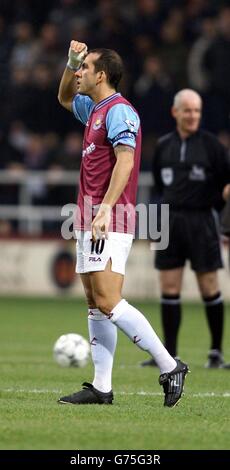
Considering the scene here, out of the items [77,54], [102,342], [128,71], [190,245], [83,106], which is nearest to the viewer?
[102,342]

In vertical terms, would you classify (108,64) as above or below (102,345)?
above

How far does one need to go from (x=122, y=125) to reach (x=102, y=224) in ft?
2.15

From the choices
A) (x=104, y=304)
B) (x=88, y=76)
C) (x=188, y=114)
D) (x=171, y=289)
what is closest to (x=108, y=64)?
(x=88, y=76)

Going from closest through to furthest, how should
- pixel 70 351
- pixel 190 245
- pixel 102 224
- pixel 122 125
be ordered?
1. pixel 102 224
2. pixel 122 125
3. pixel 70 351
4. pixel 190 245

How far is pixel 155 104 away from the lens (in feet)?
58.9

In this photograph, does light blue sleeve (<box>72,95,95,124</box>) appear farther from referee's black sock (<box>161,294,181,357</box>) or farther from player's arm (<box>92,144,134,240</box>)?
referee's black sock (<box>161,294,181,357</box>)

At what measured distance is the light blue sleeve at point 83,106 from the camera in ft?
25.4

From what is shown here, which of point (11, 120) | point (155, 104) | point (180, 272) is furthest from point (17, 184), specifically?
point (180, 272)

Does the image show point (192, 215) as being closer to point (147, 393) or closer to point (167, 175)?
point (167, 175)

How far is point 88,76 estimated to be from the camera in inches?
291

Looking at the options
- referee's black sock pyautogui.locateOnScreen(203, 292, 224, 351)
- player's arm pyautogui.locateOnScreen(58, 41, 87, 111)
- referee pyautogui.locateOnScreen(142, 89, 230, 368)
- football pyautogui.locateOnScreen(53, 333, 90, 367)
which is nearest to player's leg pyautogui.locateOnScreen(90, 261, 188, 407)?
player's arm pyautogui.locateOnScreen(58, 41, 87, 111)

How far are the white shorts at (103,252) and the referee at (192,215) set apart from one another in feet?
10.7

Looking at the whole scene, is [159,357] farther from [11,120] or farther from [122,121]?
[11,120]
